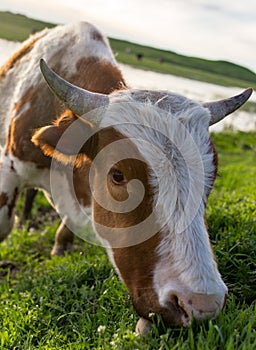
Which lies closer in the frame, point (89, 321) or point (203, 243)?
→ point (203, 243)

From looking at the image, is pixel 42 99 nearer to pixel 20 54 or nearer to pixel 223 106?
pixel 20 54

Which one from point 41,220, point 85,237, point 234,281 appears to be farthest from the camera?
point 41,220

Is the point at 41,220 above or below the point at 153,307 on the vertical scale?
below

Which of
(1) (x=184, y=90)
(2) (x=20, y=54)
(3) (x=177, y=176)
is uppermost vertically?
(3) (x=177, y=176)

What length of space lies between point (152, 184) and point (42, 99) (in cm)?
225

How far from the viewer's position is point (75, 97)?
12.0 feet

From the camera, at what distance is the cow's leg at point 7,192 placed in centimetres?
524

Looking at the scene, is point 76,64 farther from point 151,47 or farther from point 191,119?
point 151,47

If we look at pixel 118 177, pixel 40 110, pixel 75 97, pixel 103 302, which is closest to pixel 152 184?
pixel 118 177

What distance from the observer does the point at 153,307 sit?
3.00 metres

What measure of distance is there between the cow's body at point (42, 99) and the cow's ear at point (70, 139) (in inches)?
27.2

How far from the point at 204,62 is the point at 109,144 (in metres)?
87.6

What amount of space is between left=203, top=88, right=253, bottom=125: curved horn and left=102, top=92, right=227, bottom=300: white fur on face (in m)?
0.27

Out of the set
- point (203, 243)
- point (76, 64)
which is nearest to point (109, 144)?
point (203, 243)
